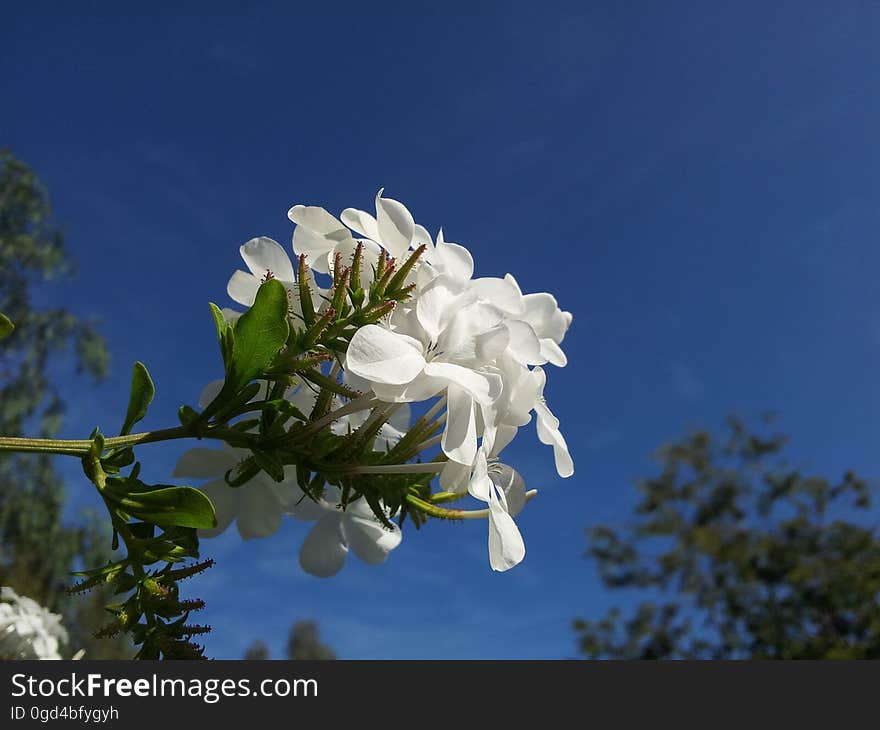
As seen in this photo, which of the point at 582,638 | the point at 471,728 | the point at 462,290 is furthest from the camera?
the point at 582,638

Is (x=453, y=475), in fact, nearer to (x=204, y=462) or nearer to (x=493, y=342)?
(x=493, y=342)

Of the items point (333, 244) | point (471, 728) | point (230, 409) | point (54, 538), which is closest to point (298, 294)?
point (333, 244)

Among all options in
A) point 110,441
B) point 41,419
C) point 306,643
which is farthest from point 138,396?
point 306,643

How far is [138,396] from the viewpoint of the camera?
3.25 ft

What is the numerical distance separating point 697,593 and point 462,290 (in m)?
19.9

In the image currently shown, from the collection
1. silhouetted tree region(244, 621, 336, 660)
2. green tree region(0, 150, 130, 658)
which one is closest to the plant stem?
green tree region(0, 150, 130, 658)

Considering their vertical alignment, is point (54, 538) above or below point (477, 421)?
above

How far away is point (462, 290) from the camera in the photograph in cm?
102

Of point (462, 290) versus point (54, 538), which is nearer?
point (462, 290)

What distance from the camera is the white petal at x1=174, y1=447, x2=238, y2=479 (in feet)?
3.81

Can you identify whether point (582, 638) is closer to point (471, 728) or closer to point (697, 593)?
point (697, 593)

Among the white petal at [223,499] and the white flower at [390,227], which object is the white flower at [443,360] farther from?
the white petal at [223,499]

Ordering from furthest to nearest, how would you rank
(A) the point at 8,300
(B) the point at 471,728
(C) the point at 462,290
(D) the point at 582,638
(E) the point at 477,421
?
(D) the point at 582,638, (A) the point at 8,300, (B) the point at 471,728, (C) the point at 462,290, (E) the point at 477,421

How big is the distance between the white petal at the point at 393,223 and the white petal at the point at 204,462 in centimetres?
41
